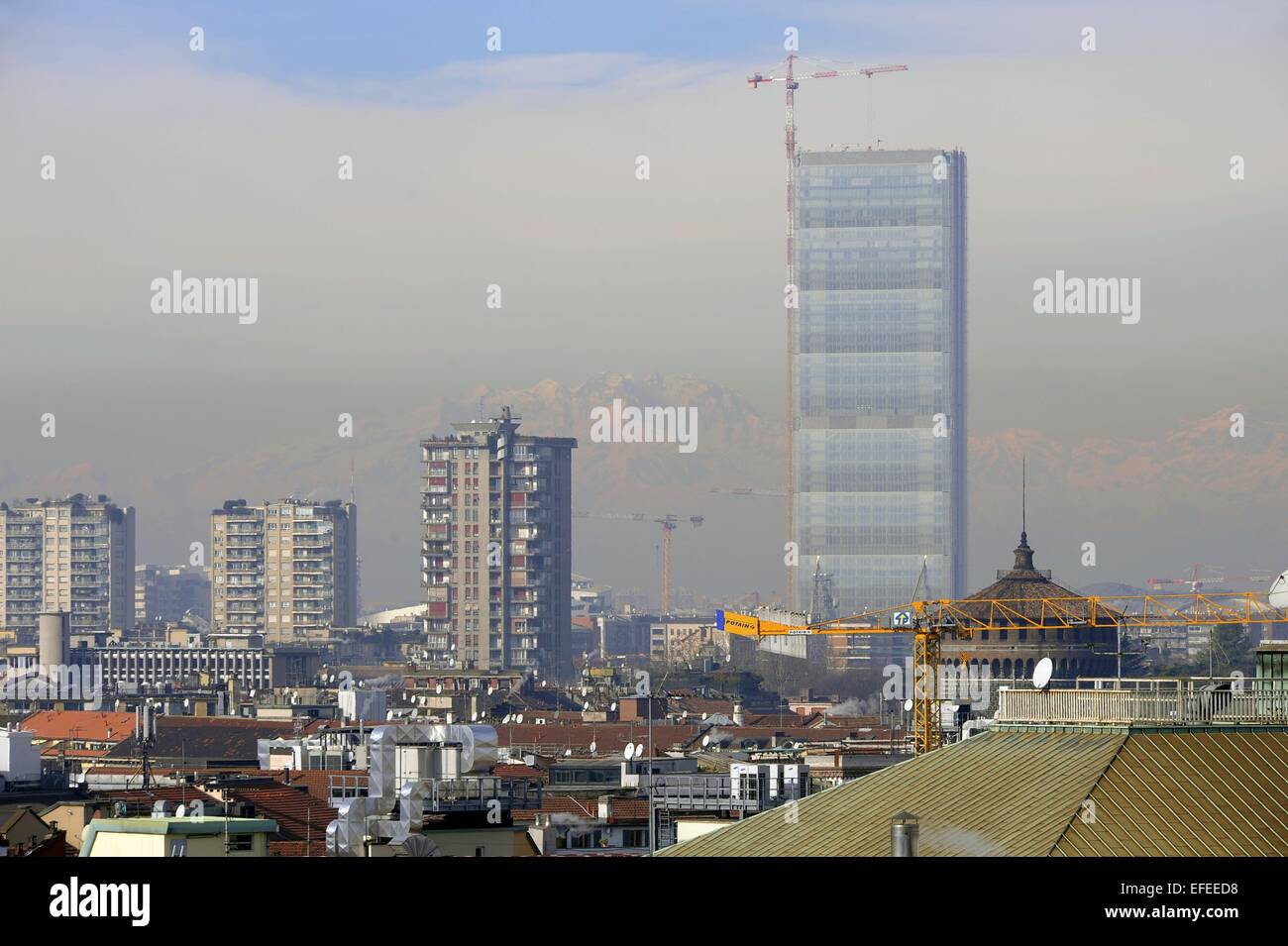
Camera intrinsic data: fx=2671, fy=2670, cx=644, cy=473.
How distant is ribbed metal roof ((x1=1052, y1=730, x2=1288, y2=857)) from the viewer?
2341 cm

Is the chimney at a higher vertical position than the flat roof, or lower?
higher

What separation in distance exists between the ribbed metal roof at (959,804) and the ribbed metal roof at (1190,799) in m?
0.24

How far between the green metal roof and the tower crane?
1547 centimetres

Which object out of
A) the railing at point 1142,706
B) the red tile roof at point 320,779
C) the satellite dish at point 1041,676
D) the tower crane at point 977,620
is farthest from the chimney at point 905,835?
the red tile roof at point 320,779

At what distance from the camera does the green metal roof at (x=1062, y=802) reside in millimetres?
23625

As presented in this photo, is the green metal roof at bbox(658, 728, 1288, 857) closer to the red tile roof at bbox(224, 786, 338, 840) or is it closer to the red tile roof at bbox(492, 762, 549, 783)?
the red tile roof at bbox(224, 786, 338, 840)

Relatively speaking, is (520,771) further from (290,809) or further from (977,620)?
(977,620)

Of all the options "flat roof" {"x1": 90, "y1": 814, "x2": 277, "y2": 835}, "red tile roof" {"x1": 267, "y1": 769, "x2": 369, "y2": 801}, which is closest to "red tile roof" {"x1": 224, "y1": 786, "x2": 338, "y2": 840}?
"red tile roof" {"x1": 267, "y1": 769, "x2": 369, "y2": 801}

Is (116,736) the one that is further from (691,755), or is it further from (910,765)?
(910,765)

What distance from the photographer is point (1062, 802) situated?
24.6 meters

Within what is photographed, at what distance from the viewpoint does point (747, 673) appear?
197875 mm

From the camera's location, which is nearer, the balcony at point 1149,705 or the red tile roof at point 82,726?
the balcony at point 1149,705

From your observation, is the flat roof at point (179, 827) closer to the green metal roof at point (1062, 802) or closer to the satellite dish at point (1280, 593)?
the green metal roof at point (1062, 802)
